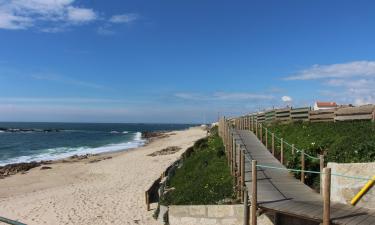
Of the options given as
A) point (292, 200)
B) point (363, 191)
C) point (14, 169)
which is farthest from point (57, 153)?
point (363, 191)

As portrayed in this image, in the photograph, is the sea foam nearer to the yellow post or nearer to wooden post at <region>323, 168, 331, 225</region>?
the yellow post

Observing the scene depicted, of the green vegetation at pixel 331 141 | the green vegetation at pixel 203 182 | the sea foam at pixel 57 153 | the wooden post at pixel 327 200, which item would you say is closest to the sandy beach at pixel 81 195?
the green vegetation at pixel 203 182

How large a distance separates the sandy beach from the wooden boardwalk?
489 cm

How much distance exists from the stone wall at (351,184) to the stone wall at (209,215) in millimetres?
2424

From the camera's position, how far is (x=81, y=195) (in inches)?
914

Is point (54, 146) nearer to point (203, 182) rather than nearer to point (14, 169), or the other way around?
point (14, 169)

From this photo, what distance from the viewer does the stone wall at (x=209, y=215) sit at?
502 inches

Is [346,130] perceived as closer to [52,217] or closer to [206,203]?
[206,203]

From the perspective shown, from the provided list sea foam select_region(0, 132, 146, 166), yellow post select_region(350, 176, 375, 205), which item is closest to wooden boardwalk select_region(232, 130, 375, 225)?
yellow post select_region(350, 176, 375, 205)

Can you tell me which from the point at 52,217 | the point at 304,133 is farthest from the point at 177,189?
the point at 304,133

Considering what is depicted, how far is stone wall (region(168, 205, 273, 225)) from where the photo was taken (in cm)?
1275

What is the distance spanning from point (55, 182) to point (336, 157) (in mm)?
21549

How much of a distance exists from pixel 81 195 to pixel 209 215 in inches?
470

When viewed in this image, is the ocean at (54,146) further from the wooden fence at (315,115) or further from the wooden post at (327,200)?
the wooden post at (327,200)
